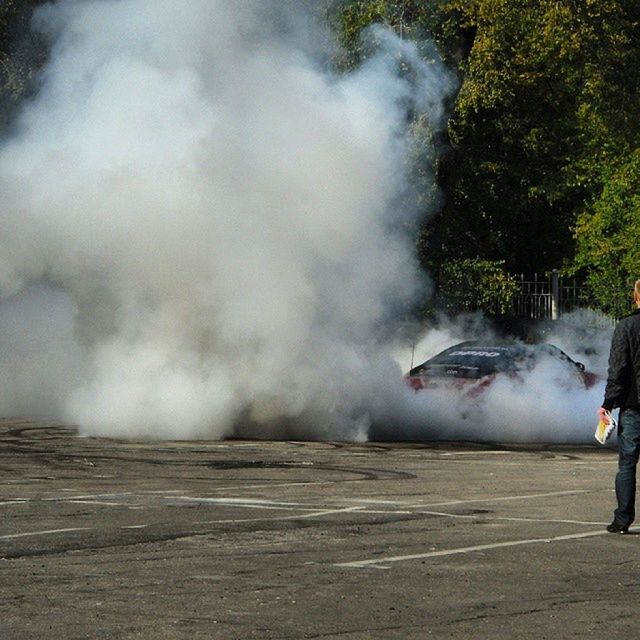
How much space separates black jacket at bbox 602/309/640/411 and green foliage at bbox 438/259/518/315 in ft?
82.9

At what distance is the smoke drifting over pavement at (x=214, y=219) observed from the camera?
21.7 meters

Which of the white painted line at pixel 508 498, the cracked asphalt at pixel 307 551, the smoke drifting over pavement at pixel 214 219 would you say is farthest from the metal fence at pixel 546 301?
the white painted line at pixel 508 498

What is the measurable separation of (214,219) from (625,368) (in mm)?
10317

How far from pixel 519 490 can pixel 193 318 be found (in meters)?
7.59

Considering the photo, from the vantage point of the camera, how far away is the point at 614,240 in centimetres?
4150

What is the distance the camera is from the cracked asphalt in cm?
820

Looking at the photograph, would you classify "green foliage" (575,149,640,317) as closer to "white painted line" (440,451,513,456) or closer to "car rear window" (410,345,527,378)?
"car rear window" (410,345,527,378)

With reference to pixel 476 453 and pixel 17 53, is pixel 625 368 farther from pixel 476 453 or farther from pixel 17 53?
pixel 17 53

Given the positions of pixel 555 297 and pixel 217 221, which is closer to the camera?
pixel 217 221

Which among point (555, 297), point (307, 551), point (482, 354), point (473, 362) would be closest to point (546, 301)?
point (555, 297)

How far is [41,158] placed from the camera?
22.4 metres

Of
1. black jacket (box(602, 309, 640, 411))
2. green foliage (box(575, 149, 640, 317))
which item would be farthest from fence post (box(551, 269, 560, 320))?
black jacket (box(602, 309, 640, 411))

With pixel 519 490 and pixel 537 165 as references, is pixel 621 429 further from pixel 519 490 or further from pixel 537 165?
pixel 537 165

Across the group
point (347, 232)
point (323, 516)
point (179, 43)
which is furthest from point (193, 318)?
point (323, 516)
